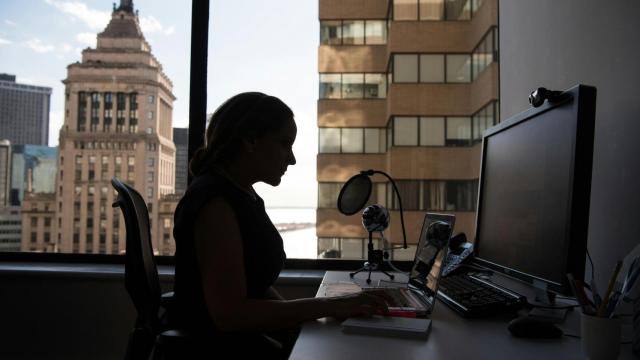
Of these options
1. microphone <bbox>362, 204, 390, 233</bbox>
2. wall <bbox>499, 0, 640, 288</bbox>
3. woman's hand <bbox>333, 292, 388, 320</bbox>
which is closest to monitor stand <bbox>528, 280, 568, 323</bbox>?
wall <bbox>499, 0, 640, 288</bbox>

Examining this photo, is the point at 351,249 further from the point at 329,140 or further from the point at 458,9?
the point at 458,9

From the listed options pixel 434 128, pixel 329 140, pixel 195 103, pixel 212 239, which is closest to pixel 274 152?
pixel 212 239

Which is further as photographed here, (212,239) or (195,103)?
(195,103)

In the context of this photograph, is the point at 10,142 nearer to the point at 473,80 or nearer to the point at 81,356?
the point at 81,356

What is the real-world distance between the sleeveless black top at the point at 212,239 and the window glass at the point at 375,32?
2.84 metres

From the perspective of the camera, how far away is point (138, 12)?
282cm

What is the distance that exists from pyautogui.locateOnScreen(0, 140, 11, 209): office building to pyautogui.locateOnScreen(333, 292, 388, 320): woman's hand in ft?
9.56

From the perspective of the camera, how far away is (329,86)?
10.4 ft

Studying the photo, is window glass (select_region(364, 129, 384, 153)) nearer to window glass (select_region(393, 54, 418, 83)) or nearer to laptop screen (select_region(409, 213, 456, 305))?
window glass (select_region(393, 54, 418, 83))

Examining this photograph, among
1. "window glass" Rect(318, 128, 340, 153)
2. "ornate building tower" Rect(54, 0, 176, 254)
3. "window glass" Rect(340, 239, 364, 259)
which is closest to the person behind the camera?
"window glass" Rect(340, 239, 364, 259)

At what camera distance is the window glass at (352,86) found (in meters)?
3.42

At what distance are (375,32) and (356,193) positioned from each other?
7.23 ft

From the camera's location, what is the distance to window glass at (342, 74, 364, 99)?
3.42 meters

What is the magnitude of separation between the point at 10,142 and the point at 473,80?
3318 mm
